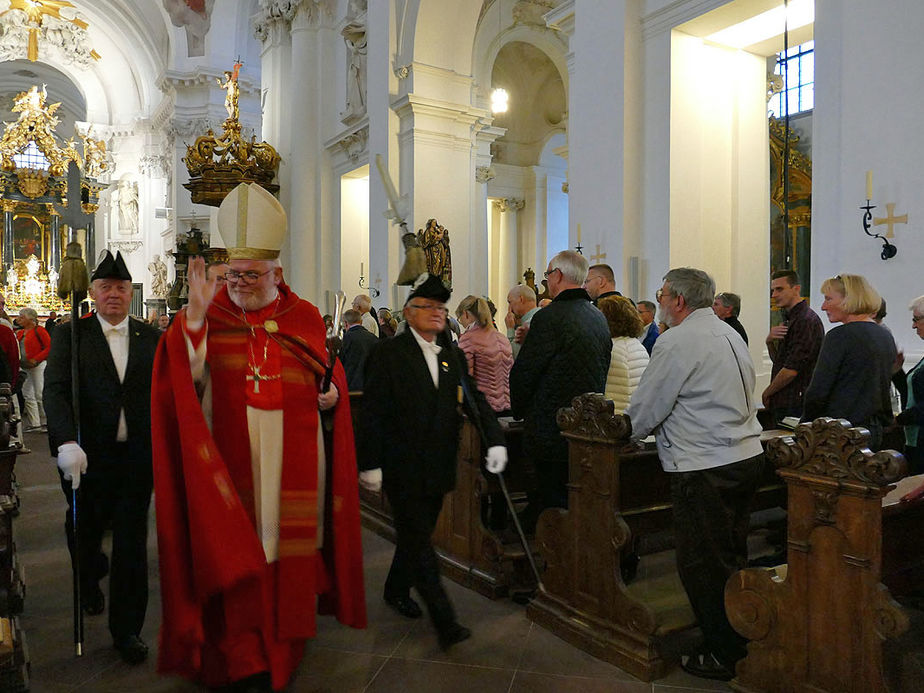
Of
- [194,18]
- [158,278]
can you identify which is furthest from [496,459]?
[158,278]

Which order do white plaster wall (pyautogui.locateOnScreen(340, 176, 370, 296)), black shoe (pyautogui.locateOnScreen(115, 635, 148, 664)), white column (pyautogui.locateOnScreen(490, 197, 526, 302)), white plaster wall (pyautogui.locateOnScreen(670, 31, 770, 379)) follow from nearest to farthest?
black shoe (pyautogui.locateOnScreen(115, 635, 148, 664)) < white plaster wall (pyautogui.locateOnScreen(670, 31, 770, 379)) < white plaster wall (pyautogui.locateOnScreen(340, 176, 370, 296)) < white column (pyautogui.locateOnScreen(490, 197, 526, 302))

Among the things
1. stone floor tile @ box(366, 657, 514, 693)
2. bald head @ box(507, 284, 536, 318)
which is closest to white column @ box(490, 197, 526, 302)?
bald head @ box(507, 284, 536, 318)

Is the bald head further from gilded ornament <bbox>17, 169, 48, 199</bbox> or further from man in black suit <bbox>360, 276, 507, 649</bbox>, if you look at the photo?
gilded ornament <bbox>17, 169, 48, 199</bbox>

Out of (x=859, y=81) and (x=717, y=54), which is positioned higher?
(x=717, y=54)

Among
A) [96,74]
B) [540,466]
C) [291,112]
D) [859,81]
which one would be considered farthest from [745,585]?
[96,74]

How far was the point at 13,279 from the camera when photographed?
2977cm

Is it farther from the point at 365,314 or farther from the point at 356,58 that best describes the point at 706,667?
the point at 356,58

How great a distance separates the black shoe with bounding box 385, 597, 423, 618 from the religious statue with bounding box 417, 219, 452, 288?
26.6 feet

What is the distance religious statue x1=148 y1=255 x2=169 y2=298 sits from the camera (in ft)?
82.9

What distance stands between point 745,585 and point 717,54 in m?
6.30

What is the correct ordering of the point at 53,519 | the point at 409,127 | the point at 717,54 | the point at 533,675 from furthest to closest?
the point at 409,127 → the point at 717,54 → the point at 53,519 → the point at 533,675

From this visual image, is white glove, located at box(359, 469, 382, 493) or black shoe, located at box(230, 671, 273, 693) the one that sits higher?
white glove, located at box(359, 469, 382, 493)

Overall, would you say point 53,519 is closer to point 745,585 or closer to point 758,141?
point 745,585

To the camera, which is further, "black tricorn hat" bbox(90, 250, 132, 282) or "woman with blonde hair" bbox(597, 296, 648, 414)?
"woman with blonde hair" bbox(597, 296, 648, 414)
